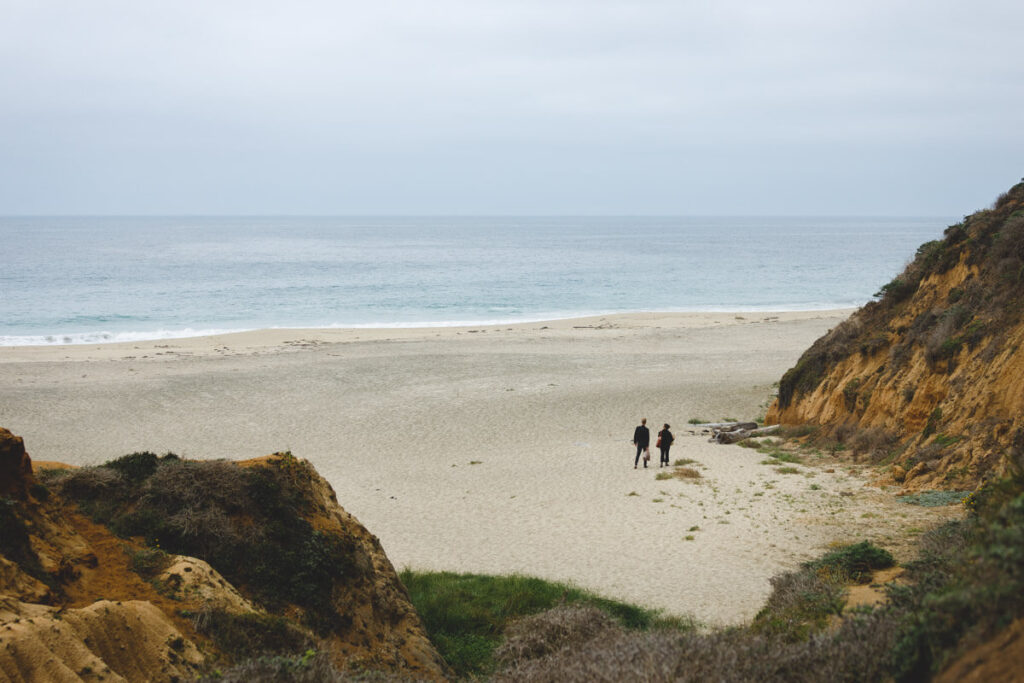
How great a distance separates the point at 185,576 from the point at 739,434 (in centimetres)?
1553

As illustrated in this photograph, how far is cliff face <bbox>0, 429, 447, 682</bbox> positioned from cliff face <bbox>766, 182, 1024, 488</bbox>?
904cm

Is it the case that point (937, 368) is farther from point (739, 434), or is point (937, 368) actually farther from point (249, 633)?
point (249, 633)

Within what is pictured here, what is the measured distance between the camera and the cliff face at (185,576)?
17.3 ft

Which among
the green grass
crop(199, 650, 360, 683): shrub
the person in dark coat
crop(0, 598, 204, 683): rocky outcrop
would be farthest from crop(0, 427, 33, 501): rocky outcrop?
the person in dark coat

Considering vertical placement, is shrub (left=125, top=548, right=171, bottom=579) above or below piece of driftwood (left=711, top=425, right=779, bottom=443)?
above

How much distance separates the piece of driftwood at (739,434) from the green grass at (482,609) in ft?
32.3

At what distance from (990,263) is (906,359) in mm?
2650

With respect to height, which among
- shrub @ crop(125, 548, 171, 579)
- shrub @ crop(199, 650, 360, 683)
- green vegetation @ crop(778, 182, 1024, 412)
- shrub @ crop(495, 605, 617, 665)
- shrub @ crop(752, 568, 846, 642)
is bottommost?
shrub @ crop(495, 605, 617, 665)

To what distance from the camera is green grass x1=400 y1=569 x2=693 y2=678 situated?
830 cm

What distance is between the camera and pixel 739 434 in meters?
19.3

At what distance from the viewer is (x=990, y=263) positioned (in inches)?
635

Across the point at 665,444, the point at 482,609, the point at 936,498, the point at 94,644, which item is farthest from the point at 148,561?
the point at 665,444

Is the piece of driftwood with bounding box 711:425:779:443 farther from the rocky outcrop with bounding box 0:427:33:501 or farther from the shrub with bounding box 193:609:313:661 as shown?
the rocky outcrop with bounding box 0:427:33:501

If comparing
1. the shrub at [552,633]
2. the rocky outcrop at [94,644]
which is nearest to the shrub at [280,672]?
the rocky outcrop at [94,644]
